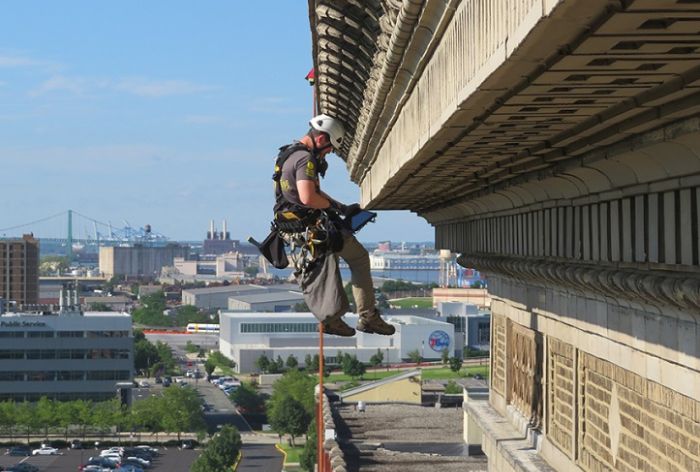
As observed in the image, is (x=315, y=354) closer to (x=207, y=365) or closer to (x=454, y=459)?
(x=207, y=365)

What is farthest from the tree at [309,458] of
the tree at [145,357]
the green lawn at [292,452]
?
the tree at [145,357]

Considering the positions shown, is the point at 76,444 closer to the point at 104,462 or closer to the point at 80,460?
the point at 80,460

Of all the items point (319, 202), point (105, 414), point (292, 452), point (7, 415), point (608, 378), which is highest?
point (319, 202)

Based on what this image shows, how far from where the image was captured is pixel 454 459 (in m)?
32.8

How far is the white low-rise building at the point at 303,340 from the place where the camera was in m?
167

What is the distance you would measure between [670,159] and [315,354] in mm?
158929

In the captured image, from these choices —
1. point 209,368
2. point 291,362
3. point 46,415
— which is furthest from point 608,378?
point 209,368

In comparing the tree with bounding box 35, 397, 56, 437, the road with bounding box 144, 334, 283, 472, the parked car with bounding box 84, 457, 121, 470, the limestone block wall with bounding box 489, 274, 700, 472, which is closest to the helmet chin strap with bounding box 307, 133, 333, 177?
the limestone block wall with bounding box 489, 274, 700, 472

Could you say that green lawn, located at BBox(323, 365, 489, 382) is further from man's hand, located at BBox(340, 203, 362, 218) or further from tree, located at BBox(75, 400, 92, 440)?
man's hand, located at BBox(340, 203, 362, 218)

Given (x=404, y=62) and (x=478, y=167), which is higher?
(x=404, y=62)

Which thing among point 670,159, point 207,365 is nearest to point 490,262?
point 670,159

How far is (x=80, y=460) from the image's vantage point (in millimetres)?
104562

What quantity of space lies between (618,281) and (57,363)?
11489 cm

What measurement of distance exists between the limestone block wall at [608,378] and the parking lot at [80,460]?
269 feet
